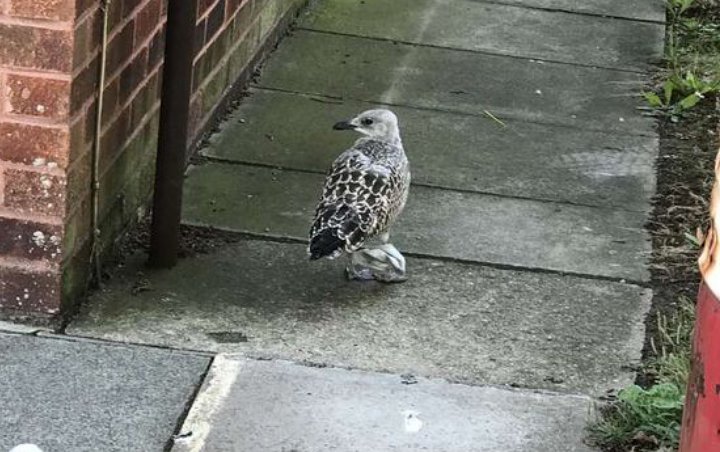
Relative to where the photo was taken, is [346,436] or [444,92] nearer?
[346,436]

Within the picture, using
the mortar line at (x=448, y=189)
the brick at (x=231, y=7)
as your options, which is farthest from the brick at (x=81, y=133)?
the brick at (x=231, y=7)

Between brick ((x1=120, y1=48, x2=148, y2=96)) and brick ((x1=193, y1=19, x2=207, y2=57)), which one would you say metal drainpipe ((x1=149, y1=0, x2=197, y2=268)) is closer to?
brick ((x1=120, y1=48, x2=148, y2=96))

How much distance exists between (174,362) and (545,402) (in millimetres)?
1150

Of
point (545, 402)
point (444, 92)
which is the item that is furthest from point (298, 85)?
point (545, 402)

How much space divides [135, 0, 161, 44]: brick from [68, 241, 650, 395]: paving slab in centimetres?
82

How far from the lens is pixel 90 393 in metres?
4.38

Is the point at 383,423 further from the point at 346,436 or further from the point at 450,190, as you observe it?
the point at 450,190

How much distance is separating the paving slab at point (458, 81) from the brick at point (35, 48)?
3.01 metres

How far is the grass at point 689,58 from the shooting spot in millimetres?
7738

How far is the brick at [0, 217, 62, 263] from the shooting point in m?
4.67

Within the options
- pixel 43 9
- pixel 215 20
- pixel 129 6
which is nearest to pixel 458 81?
pixel 215 20

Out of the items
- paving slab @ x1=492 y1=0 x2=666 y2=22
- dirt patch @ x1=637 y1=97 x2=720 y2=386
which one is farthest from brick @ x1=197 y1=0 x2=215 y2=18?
paving slab @ x1=492 y1=0 x2=666 y2=22

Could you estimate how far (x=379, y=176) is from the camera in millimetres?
5336

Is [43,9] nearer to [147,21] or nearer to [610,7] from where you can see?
[147,21]
